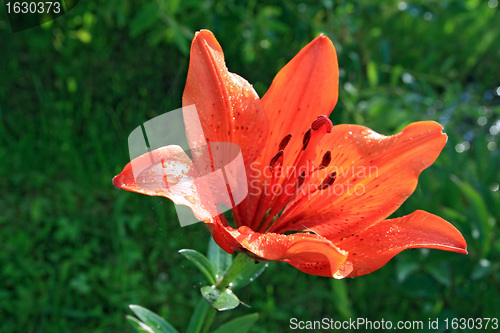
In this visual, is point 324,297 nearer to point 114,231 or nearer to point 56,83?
point 114,231

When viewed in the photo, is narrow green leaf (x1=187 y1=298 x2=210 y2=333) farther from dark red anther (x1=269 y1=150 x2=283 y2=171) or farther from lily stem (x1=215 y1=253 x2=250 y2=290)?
dark red anther (x1=269 y1=150 x2=283 y2=171)

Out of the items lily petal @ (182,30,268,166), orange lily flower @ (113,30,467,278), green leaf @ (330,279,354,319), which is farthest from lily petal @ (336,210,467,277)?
green leaf @ (330,279,354,319)

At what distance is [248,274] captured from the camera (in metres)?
0.92

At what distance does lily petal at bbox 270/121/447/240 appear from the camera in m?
0.76

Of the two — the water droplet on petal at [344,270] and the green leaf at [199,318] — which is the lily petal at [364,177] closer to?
the water droplet on petal at [344,270]

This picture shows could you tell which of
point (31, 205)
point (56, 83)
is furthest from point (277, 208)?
point (56, 83)

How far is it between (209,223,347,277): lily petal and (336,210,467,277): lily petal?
54 millimetres

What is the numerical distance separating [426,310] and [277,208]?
1281 mm

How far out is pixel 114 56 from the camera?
2539 mm

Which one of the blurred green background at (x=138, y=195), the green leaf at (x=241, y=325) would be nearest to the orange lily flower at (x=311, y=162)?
the green leaf at (x=241, y=325)

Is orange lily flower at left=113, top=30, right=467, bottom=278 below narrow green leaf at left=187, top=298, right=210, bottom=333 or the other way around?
the other way around

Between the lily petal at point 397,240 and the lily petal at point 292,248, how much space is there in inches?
2.1

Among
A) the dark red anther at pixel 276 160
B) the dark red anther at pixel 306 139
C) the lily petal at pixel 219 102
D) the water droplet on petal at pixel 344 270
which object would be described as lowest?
the water droplet on petal at pixel 344 270

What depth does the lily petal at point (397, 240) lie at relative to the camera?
2.17 feet
